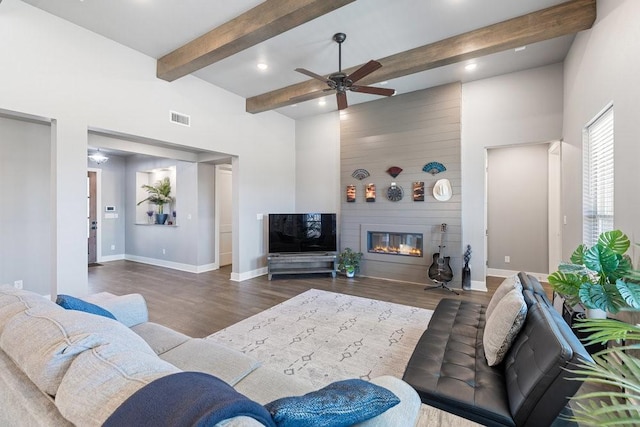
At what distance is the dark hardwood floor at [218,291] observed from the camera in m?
3.60

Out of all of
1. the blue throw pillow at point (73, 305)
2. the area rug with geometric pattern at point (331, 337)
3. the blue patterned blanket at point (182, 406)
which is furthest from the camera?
the area rug with geometric pattern at point (331, 337)

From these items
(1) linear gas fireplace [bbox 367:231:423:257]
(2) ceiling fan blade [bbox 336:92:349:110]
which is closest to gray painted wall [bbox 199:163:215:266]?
(1) linear gas fireplace [bbox 367:231:423:257]

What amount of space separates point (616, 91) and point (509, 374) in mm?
2535

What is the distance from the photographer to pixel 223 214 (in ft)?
22.9

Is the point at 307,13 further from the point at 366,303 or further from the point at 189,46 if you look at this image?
the point at 366,303

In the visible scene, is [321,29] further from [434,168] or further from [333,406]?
[333,406]

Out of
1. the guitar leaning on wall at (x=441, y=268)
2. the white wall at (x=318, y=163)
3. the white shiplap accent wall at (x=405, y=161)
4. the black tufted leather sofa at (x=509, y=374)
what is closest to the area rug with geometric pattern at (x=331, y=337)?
the black tufted leather sofa at (x=509, y=374)

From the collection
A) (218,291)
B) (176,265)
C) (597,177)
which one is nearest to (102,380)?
(218,291)

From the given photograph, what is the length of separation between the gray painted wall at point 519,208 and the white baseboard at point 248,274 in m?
4.66

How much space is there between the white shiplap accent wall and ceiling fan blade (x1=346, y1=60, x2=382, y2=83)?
7.54ft

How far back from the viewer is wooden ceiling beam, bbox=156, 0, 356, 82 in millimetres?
2617

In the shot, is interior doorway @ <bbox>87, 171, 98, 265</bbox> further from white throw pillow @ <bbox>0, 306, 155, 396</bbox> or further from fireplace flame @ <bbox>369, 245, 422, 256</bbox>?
white throw pillow @ <bbox>0, 306, 155, 396</bbox>

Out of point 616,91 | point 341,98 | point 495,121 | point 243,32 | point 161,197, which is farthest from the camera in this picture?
point 161,197

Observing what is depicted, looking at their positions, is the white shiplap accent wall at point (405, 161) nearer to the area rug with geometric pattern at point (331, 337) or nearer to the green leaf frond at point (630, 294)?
the area rug with geometric pattern at point (331, 337)
